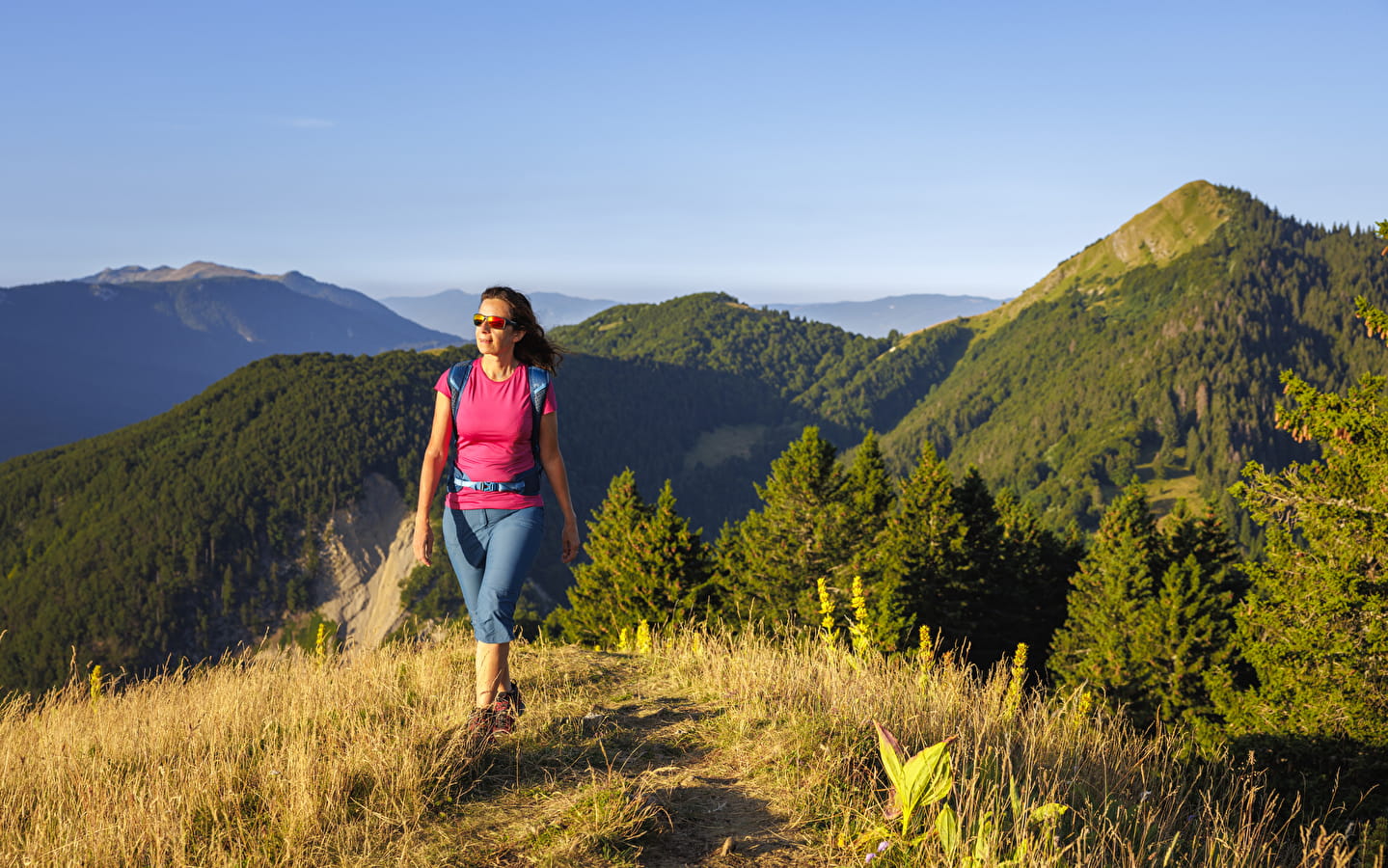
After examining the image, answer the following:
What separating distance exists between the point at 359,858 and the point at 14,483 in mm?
204724

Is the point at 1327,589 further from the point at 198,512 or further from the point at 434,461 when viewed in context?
the point at 198,512

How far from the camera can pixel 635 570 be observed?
36.2 meters

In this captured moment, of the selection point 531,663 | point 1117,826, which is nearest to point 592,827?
point 1117,826

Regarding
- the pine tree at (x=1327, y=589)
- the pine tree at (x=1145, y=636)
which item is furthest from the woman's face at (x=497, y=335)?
the pine tree at (x=1145, y=636)

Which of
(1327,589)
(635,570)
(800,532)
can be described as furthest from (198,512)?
(1327,589)

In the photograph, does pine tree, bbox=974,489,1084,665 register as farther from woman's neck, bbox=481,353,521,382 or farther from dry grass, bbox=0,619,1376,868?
woman's neck, bbox=481,353,521,382

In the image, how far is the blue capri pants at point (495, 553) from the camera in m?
5.04

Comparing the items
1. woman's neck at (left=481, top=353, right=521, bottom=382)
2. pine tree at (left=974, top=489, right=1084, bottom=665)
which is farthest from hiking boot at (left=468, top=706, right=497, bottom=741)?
pine tree at (left=974, top=489, right=1084, bottom=665)

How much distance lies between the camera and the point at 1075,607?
127 feet

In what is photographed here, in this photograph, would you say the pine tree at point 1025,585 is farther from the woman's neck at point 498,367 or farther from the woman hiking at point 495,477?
the woman's neck at point 498,367

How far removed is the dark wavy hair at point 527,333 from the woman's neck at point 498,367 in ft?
0.40

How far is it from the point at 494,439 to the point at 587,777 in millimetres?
2039

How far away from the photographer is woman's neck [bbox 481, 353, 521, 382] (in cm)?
519

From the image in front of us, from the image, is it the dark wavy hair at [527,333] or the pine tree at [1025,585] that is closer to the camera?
the dark wavy hair at [527,333]
